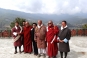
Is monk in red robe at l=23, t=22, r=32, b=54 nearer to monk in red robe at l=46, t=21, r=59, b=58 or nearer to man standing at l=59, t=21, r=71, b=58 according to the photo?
monk in red robe at l=46, t=21, r=59, b=58

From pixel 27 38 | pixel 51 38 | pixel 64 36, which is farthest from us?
pixel 27 38

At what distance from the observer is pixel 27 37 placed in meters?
9.82

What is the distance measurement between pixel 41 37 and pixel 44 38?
0.15m

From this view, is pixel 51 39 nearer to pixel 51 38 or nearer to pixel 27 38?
pixel 51 38

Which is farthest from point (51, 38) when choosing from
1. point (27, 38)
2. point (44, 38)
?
point (27, 38)

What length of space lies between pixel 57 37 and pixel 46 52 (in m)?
1.05

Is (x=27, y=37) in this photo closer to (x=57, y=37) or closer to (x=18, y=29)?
(x=18, y=29)

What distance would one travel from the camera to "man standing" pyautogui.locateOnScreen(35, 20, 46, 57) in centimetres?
898

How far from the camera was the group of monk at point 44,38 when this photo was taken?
841 centimetres

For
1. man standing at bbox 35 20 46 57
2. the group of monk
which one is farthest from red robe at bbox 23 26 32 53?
man standing at bbox 35 20 46 57

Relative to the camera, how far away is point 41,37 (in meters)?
9.02

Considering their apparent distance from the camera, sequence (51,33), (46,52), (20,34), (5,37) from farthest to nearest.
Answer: (5,37), (20,34), (46,52), (51,33)

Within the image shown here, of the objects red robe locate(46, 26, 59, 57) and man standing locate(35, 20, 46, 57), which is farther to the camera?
man standing locate(35, 20, 46, 57)

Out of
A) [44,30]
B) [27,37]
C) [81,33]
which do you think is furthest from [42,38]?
[81,33]
